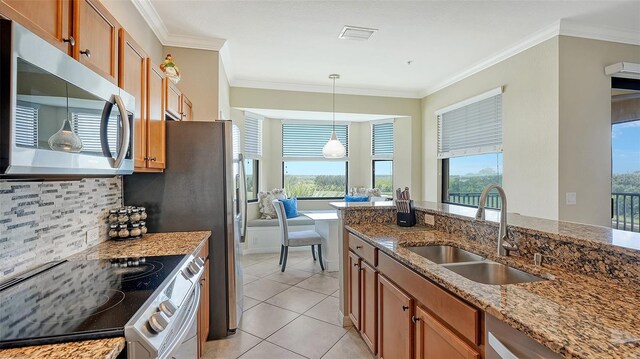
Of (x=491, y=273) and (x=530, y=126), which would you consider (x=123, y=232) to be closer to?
(x=491, y=273)

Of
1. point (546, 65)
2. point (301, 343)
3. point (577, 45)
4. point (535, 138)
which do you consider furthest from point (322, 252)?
point (577, 45)

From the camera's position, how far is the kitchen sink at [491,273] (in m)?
1.48

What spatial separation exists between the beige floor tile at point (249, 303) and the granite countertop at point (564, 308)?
214 cm

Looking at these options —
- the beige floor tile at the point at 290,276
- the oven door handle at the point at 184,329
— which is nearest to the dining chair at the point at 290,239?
the beige floor tile at the point at 290,276

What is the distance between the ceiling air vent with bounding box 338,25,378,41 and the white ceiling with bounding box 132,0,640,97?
0.23 feet

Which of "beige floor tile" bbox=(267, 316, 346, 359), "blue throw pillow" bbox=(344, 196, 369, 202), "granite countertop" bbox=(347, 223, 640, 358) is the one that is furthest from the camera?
"blue throw pillow" bbox=(344, 196, 369, 202)

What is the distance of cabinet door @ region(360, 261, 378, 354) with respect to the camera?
209 cm

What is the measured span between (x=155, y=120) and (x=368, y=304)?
6.60 feet

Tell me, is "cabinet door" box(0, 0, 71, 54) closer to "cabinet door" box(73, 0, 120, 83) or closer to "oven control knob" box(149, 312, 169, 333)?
"cabinet door" box(73, 0, 120, 83)

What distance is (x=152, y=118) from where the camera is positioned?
7.02ft

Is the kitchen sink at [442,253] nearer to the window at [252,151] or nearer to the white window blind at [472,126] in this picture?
the white window blind at [472,126]

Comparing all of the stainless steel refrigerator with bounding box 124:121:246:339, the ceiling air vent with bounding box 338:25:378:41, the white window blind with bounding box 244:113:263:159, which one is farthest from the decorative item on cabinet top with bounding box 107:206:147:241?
the white window blind with bounding box 244:113:263:159

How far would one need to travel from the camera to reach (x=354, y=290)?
2504 mm

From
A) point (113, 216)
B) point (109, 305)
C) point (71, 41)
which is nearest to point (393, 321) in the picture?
point (109, 305)
